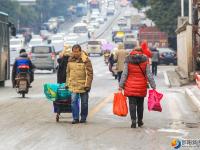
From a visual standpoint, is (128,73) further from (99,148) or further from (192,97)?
(192,97)

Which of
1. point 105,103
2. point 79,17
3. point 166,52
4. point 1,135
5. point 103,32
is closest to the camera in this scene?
point 1,135

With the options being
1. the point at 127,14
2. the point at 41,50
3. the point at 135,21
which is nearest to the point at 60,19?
the point at 127,14

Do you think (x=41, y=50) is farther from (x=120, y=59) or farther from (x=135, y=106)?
(x=135, y=106)

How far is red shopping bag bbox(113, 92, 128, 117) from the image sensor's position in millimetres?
17562

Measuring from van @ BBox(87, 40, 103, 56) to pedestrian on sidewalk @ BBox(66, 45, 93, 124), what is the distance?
69647 mm

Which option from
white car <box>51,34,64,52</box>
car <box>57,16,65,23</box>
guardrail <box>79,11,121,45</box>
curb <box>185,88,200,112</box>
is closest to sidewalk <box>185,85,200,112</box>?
curb <box>185,88,200,112</box>

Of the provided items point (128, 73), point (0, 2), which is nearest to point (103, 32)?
point (0, 2)

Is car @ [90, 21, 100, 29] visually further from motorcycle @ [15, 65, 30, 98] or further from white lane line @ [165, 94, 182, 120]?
motorcycle @ [15, 65, 30, 98]

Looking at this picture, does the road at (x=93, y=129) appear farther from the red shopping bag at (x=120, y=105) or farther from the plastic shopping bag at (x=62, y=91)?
the plastic shopping bag at (x=62, y=91)

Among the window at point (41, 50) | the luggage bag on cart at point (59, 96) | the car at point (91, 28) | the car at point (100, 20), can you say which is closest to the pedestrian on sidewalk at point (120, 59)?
the luggage bag on cart at point (59, 96)

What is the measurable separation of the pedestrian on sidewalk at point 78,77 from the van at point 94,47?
69647mm

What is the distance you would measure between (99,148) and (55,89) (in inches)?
196

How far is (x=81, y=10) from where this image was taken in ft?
562

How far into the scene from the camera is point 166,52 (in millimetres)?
70062
